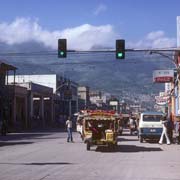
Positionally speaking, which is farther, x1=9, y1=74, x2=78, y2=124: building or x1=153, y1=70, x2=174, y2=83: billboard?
x1=9, y1=74, x2=78, y2=124: building

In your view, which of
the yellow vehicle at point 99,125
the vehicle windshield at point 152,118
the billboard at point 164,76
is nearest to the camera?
the yellow vehicle at point 99,125

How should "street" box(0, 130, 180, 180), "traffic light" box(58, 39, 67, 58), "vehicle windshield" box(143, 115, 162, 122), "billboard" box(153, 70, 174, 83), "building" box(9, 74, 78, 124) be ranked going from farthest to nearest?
"building" box(9, 74, 78, 124), "billboard" box(153, 70, 174, 83), "vehicle windshield" box(143, 115, 162, 122), "traffic light" box(58, 39, 67, 58), "street" box(0, 130, 180, 180)

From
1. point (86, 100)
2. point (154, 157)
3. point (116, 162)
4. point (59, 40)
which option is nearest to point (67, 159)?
point (116, 162)

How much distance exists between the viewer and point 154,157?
2388 centimetres

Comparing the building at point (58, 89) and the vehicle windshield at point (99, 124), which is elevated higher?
the building at point (58, 89)

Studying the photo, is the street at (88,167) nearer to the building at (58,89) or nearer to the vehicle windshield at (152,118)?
the vehicle windshield at (152,118)

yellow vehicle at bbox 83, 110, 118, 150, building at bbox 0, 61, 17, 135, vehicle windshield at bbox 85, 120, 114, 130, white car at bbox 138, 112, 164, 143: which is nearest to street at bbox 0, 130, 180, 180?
yellow vehicle at bbox 83, 110, 118, 150

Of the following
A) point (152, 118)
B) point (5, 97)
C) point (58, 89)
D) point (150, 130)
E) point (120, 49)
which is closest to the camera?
point (120, 49)

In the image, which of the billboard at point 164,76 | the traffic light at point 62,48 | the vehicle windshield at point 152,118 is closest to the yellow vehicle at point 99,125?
the traffic light at point 62,48

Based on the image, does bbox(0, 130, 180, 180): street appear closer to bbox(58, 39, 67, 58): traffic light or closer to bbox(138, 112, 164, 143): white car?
bbox(58, 39, 67, 58): traffic light

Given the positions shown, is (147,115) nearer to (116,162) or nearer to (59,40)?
(59,40)

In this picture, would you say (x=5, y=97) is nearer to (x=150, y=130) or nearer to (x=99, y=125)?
(x=150, y=130)

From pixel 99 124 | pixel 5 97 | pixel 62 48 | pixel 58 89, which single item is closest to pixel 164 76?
pixel 5 97

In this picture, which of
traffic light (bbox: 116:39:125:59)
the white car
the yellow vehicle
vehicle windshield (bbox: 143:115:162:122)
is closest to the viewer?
the yellow vehicle
